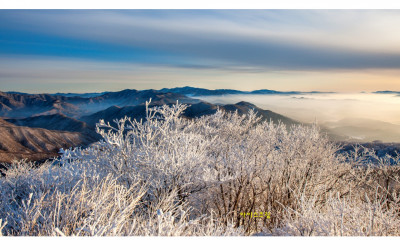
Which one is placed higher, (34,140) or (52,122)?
(52,122)

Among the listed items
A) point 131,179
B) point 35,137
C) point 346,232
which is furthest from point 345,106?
point 35,137

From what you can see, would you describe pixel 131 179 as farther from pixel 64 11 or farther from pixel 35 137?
pixel 35 137

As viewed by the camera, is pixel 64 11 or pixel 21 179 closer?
pixel 64 11

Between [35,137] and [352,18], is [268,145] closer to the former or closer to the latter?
[352,18]

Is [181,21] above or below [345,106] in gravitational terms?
above

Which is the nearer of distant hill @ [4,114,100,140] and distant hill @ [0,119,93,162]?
distant hill @ [0,119,93,162]

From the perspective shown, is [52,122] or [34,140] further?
[52,122]

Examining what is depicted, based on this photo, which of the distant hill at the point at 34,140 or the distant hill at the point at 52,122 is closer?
the distant hill at the point at 34,140

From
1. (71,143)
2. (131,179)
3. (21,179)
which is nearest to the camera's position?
(131,179)
